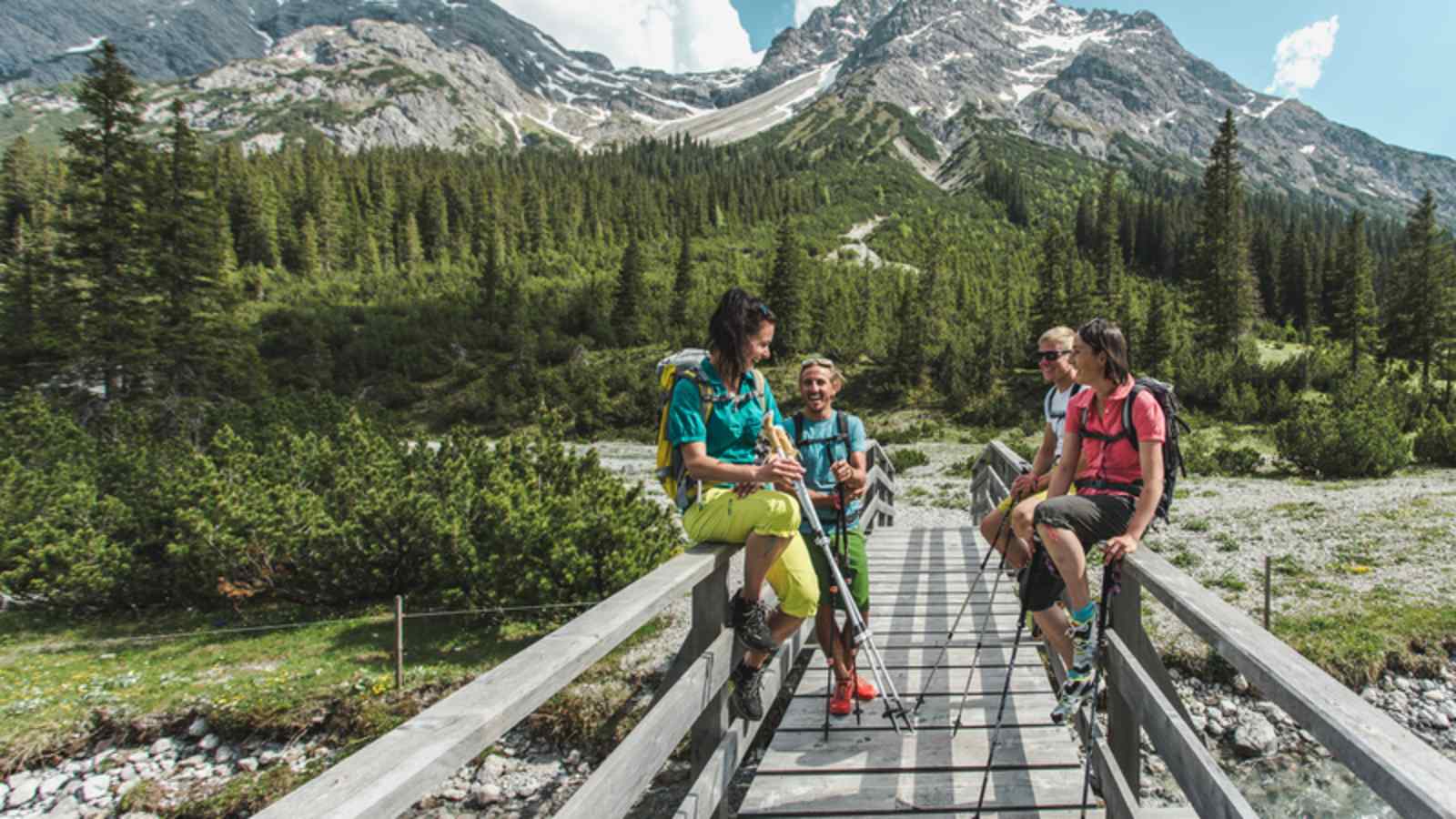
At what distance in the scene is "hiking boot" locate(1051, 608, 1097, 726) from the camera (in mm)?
2732

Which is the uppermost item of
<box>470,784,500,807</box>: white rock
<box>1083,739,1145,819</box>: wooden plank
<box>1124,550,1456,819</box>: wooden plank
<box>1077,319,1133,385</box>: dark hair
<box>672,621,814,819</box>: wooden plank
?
<box>1077,319,1133,385</box>: dark hair

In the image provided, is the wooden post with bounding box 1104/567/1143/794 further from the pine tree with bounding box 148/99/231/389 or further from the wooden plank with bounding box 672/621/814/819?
the pine tree with bounding box 148/99/231/389

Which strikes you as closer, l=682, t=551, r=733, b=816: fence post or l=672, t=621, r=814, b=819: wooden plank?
l=672, t=621, r=814, b=819: wooden plank

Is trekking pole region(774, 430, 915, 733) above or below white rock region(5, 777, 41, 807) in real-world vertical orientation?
above

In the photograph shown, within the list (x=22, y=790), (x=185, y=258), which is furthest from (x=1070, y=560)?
(x=185, y=258)

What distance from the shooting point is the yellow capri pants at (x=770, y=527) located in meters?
2.85

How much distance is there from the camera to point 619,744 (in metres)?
2.53

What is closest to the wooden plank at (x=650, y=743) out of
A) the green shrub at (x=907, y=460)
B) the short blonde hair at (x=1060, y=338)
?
the short blonde hair at (x=1060, y=338)

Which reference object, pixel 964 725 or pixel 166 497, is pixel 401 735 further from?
pixel 166 497

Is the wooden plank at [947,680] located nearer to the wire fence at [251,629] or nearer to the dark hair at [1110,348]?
the dark hair at [1110,348]

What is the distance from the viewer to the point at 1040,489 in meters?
3.99

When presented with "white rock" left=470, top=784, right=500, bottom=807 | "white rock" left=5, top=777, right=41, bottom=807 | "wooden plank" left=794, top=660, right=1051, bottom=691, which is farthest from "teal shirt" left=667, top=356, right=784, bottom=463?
"white rock" left=5, top=777, right=41, bottom=807

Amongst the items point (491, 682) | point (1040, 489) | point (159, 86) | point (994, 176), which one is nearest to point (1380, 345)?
point (1040, 489)

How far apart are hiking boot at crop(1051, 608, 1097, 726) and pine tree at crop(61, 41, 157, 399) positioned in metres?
25.2
